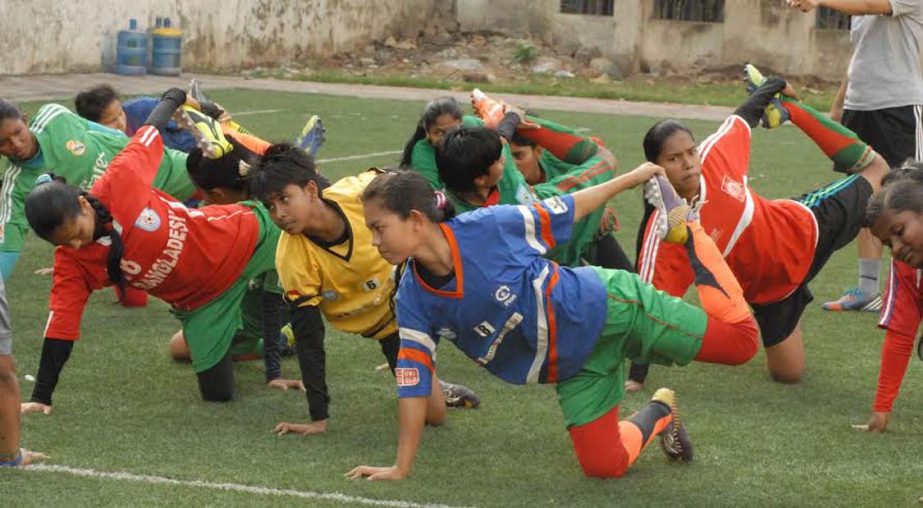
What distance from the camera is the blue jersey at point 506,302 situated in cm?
472

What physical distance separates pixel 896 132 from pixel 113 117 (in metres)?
4.29

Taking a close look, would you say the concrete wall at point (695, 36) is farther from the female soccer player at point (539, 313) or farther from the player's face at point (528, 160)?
the female soccer player at point (539, 313)

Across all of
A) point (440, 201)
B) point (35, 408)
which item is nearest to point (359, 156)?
point (35, 408)

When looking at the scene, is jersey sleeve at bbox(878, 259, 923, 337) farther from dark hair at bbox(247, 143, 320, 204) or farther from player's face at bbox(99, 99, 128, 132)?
player's face at bbox(99, 99, 128, 132)

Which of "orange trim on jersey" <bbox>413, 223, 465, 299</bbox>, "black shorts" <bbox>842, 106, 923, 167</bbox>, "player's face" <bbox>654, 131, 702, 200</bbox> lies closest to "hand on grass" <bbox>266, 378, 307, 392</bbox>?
"orange trim on jersey" <bbox>413, 223, 465, 299</bbox>

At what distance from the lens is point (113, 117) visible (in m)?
8.02

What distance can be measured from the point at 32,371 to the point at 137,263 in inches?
34.3

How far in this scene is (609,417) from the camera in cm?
500

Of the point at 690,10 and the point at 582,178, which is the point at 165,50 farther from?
the point at 582,178

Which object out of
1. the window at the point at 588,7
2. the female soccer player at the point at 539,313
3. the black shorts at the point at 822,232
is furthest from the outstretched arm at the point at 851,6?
the window at the point at 588,7

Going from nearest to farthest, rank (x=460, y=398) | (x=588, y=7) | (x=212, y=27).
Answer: (x=460, y=398)
(x=212, y=27)
(x=588, y=7)

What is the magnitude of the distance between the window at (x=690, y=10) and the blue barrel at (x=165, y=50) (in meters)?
7.50

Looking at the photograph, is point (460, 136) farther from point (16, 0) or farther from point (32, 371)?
point (16, 0)

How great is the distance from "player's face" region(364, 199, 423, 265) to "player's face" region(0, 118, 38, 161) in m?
2.71
